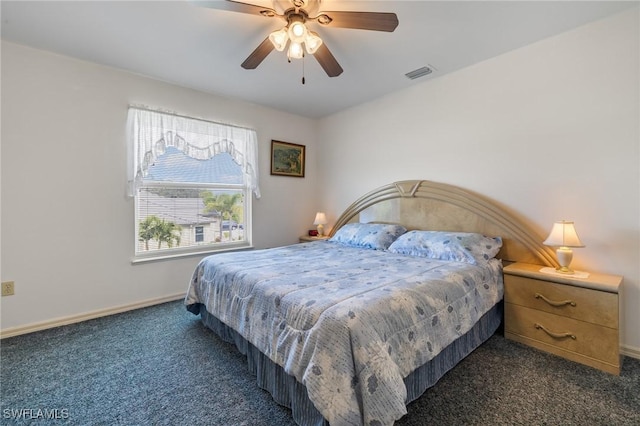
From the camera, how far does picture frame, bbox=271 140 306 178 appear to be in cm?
416

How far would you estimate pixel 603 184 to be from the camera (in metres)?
2.15

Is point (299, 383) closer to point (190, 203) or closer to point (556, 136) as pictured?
point (190, 203)

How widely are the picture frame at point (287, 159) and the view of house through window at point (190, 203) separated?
595 mm

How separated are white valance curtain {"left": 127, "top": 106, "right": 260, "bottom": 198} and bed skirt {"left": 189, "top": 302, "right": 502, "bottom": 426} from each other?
6.56 feet

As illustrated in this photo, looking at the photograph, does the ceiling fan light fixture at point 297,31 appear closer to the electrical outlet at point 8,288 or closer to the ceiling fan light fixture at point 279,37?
the ceiling fan light fixture at point 279,37

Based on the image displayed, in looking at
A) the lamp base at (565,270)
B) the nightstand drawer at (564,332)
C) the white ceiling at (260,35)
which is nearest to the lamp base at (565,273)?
the lamp base at (565,270)

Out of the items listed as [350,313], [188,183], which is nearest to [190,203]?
[188,183]

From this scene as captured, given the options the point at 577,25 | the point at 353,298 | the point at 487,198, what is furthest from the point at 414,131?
the point at 353,298

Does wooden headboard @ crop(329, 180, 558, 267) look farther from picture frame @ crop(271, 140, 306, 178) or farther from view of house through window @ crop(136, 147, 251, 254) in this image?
view of house through window @ crop(136, 147, 251, 254)

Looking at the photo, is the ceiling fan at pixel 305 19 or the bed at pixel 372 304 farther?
the ceiling fan at pixel 305 19

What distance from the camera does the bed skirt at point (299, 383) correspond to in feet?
4.67

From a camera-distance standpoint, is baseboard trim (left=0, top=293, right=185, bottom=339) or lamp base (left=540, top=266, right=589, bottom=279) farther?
baseboard trim (left=0, top=293, right=185, bottom=339)

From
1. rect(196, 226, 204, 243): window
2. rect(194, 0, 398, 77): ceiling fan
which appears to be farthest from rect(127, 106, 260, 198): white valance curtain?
rect(194, 0, 398, 77): ceiling fan

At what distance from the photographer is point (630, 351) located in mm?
2041
